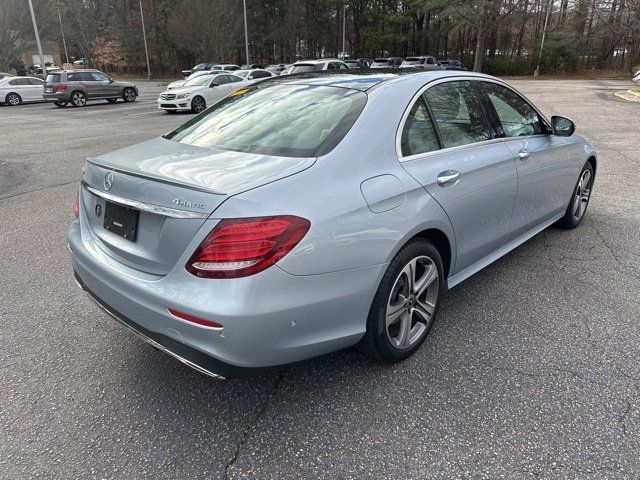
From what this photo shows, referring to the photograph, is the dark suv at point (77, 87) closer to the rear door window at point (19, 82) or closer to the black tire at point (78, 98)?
the black tire at point (78, 98)

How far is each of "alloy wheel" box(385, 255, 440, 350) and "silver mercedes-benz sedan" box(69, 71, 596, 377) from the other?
0.01 metres

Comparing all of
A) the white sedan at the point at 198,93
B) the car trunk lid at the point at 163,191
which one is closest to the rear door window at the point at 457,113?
the car trunk lid at the point at 163,191

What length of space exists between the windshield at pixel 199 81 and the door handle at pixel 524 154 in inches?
692

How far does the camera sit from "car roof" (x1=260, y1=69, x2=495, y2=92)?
3.05 m

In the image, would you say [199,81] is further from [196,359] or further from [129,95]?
[196,359]

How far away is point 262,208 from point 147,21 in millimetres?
65511

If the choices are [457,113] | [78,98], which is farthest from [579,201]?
[78,98]

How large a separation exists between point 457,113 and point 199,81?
18272mm

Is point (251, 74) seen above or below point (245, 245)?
below

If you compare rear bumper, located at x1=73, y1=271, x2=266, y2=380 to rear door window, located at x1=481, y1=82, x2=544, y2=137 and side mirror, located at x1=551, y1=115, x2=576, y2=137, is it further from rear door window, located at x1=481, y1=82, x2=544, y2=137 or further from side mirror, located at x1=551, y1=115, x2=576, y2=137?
side mirror, located at x1=551, y1=115, x2=576, y2=137

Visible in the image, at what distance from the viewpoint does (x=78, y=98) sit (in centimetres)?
2261

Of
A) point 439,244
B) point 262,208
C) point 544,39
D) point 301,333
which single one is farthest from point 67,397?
point 544,39

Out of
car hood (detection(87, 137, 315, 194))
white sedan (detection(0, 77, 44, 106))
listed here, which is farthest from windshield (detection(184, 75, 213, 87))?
car hood (detection(87, 137, 315, 194))

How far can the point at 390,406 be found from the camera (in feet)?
8.34
